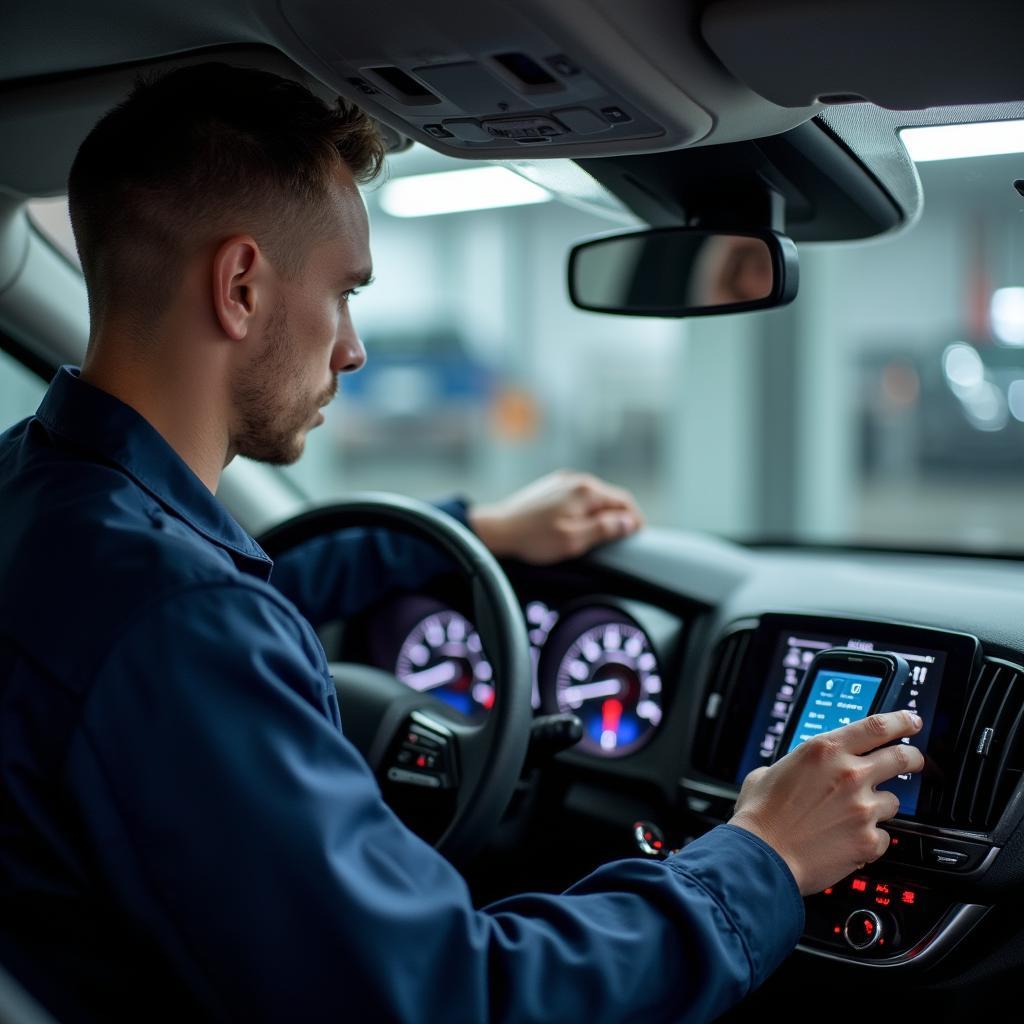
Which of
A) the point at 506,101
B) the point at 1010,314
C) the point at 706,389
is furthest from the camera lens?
the point at 706,389

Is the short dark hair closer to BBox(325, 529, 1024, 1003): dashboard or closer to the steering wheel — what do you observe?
the steering wheel

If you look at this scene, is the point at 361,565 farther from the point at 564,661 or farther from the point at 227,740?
the point at 227,740

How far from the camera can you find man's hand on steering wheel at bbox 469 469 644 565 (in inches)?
85.1

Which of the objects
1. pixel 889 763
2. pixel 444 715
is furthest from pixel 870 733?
pixel 444 715

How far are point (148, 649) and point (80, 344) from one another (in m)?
1.33

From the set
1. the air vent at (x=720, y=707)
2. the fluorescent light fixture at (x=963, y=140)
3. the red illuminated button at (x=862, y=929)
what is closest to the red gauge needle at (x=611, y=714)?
the air vent at (x=720, y=707)

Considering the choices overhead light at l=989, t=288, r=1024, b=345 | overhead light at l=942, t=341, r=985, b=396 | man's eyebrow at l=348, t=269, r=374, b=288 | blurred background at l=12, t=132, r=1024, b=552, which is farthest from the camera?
blurred background at l=12, t=132, r=1024, b=552

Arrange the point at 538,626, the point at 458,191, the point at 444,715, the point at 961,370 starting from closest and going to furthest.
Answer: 1. the point at 444,715
2. the point at 538,626
3. the point at 458,191
4. the point at 961,370

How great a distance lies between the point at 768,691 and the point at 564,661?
529 mm

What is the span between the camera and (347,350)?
1.43 m

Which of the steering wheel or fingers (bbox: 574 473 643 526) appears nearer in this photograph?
the steering wheel

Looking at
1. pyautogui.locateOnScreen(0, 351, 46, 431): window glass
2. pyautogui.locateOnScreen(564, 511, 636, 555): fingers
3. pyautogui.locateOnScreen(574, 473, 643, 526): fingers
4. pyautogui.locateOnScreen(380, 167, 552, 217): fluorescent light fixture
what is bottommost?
pyautogui.locateOnScreen(564, 511, 636, 555): fingers

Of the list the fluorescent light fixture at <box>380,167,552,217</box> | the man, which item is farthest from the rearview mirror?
the man

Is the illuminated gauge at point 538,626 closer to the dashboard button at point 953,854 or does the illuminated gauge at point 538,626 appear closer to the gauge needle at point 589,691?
the gauge needle at point 589,691
